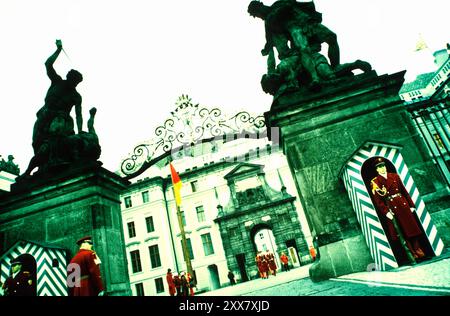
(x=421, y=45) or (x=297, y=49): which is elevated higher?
(x=421, y=45)

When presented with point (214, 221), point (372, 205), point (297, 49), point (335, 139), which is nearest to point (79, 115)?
point (297, 49)

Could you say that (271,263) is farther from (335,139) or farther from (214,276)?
(335,139)

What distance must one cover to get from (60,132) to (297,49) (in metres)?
5.38

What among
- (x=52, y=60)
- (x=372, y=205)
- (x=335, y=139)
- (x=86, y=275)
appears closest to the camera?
(x=86, y=275)

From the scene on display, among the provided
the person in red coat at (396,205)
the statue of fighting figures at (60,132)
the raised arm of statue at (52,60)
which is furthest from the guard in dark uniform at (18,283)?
the person in red coat at (396,205)

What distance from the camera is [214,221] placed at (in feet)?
113

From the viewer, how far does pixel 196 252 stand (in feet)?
108

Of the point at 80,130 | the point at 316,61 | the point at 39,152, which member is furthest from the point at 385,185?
the point at 39,152

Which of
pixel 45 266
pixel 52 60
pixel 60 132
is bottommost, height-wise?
pixel 45 266

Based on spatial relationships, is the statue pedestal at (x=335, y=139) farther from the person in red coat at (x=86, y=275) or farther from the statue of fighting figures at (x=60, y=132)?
the statue of fighting figures at (x=60, y=132)

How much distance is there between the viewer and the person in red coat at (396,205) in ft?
13.7

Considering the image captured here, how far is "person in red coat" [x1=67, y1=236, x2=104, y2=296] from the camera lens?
4188 millimetres

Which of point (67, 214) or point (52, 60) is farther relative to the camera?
point (52, 60)
